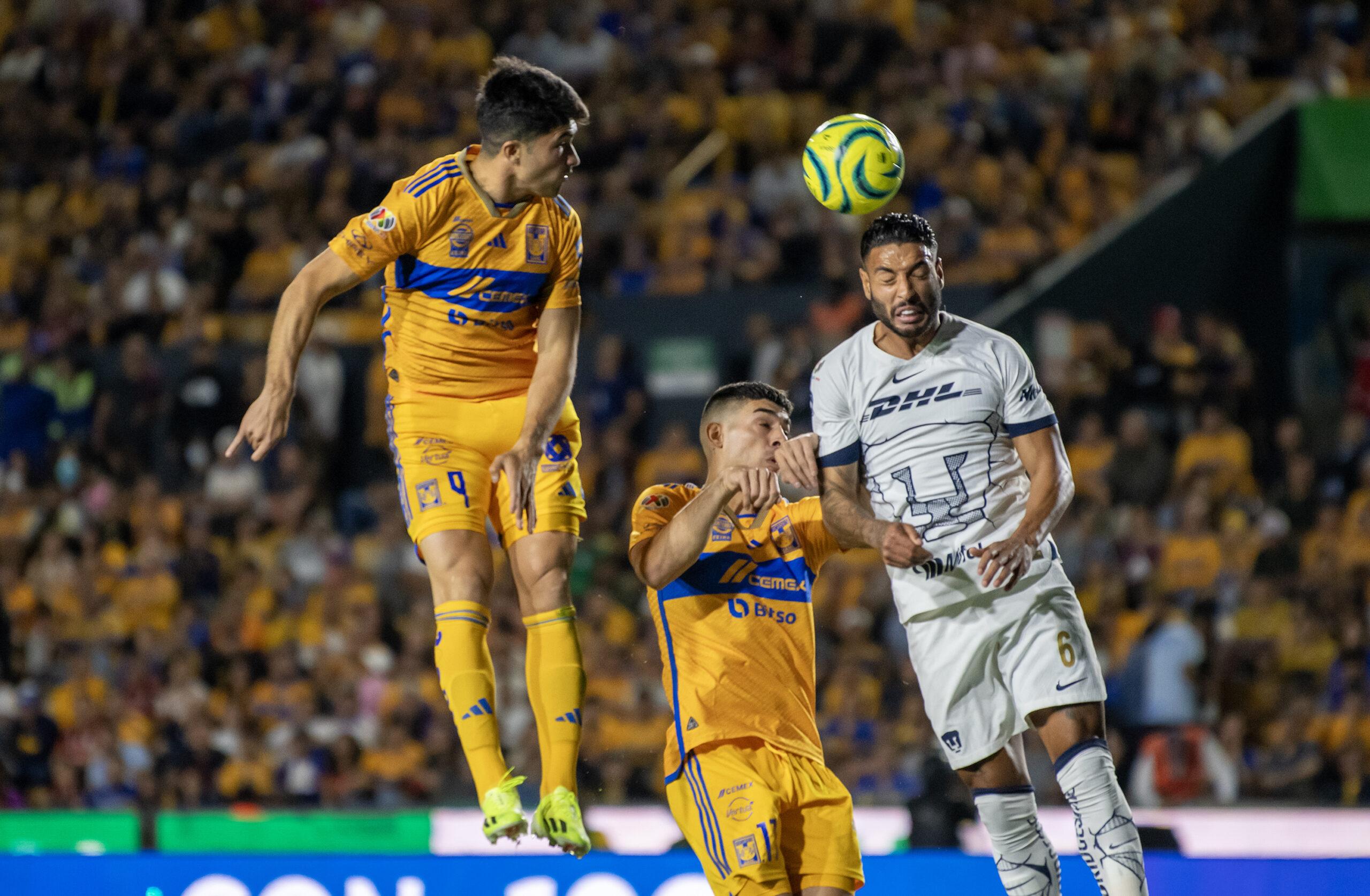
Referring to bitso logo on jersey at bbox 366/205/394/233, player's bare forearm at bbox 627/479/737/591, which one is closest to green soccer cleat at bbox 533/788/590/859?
player's bare forearm at bbox 627/479/737/591

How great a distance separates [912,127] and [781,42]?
2.05 m

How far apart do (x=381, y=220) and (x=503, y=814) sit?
197 centimetres

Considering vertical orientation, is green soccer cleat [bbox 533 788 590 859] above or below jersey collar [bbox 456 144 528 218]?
below

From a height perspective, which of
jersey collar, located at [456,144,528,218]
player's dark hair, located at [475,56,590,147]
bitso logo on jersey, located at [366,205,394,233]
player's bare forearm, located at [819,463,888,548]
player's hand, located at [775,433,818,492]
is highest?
player's dark hair, located at [475,56,590,147]

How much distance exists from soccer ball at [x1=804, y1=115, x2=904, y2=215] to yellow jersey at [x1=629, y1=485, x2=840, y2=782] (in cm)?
117

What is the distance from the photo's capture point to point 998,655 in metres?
→ 5.48

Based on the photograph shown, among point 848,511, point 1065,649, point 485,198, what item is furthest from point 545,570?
point 1065,649

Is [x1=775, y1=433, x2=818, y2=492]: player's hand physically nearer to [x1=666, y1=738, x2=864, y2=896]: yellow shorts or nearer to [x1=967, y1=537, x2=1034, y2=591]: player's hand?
[x1=967, y1=537, x2=1034, y2=591]: player's hand

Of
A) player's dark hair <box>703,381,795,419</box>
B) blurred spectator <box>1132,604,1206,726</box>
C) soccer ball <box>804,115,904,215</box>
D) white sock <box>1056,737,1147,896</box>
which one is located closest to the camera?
white sock <box>1056,737,1147,896</box>

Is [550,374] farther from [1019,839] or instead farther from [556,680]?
[1019,839]

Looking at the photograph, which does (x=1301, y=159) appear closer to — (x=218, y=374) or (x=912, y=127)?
(x=912, y=127)

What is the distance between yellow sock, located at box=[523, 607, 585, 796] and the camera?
18.5 feet

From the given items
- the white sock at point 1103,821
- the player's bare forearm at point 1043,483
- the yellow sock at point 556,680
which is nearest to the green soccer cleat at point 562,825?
the yellow sock at point 556,680

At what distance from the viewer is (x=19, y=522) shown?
1422 cm
